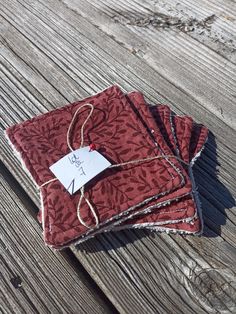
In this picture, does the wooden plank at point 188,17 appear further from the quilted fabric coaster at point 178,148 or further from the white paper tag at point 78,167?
the white paper tag at point 78,167

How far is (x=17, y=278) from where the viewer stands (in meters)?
1.10

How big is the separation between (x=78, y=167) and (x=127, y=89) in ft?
1.42

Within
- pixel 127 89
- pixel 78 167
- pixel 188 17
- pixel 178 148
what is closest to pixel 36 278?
pixel 78 167

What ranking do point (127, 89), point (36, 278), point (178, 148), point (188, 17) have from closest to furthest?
1. point (36, 278)
2. point (178, 148)
3. point (127, 89)
4. point (188, 17)

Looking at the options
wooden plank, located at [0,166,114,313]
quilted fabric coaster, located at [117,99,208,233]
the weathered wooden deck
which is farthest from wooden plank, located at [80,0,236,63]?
wooden plank, located at [0,166,114,313]

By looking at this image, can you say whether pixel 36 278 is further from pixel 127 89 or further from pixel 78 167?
pixel 127 89

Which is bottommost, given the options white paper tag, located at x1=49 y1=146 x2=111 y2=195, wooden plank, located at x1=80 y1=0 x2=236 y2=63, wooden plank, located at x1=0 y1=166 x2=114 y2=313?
wooden plank, located at x1=0 y1=166 x2=114 y2=313

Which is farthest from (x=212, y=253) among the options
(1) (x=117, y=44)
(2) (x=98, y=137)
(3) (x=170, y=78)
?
(1) (x=117, y=44)

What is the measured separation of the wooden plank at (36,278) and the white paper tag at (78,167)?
13 centimetres

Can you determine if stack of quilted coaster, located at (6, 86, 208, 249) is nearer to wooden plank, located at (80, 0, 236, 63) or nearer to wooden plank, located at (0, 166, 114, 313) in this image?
wooden plank, located at (0, 166, 114, 313)

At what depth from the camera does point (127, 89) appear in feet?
4.95

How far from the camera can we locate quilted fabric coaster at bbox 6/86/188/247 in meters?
1.10

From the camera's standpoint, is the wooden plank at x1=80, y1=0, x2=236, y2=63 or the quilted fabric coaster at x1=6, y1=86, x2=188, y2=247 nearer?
the quilted fabric coaster at x1=6, y1=86, x2=188, y2=247

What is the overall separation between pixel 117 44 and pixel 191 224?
0.75 m
